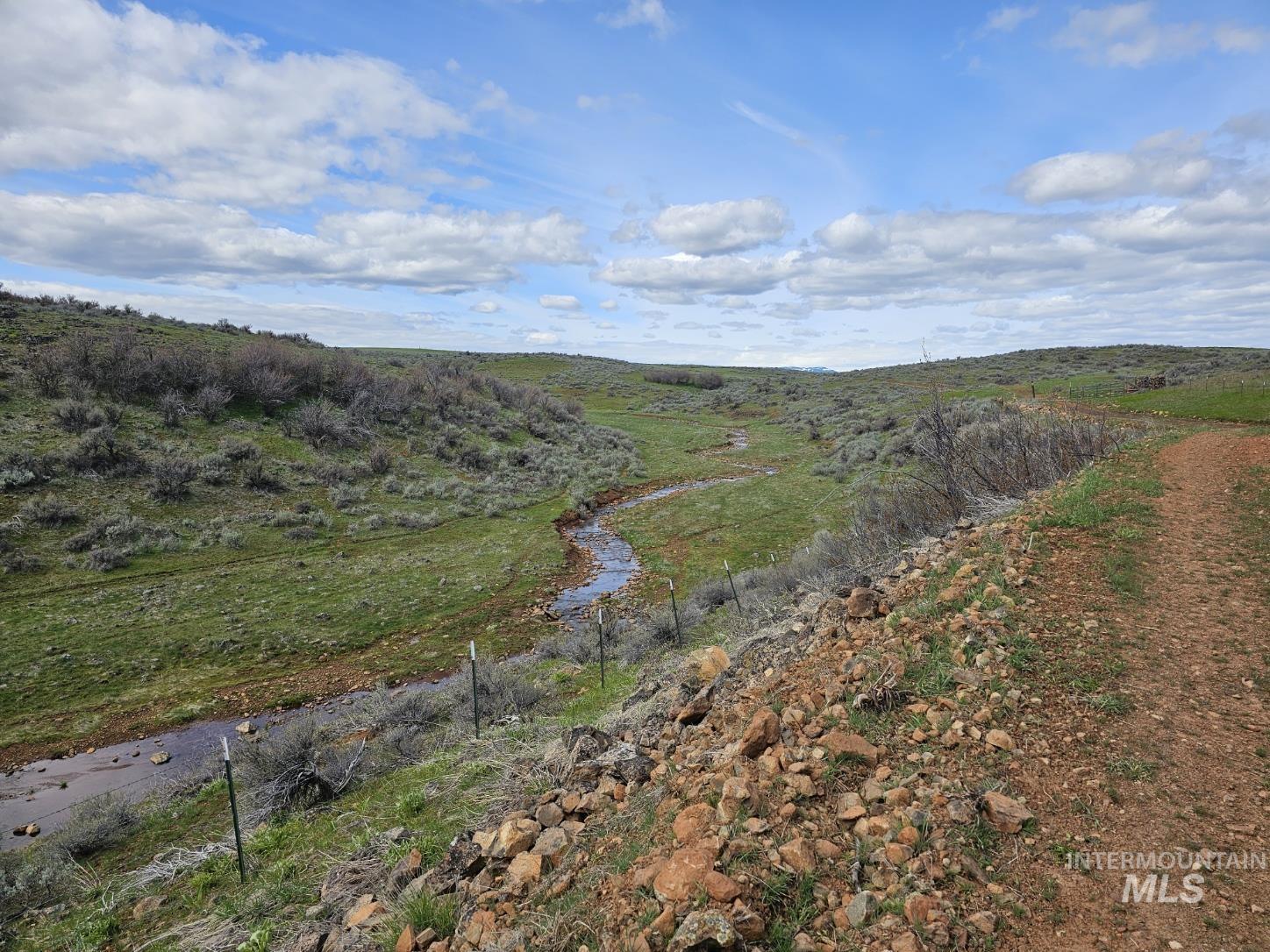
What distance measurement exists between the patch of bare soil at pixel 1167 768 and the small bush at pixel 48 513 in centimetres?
2620

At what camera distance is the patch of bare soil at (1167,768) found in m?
3.15

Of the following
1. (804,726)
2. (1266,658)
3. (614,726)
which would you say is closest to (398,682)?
(614,726)

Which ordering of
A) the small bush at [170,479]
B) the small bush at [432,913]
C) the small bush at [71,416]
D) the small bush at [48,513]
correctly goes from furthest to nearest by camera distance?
the small bush at [71,416] → the small bush at [170,479] → the small bush at [48,513] → the small bush at [432,913]

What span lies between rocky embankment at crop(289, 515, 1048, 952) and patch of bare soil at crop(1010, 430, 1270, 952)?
30 cm

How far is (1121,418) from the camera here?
22.4 meters

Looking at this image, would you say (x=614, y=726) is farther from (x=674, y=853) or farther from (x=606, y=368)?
(x=606, y=368)

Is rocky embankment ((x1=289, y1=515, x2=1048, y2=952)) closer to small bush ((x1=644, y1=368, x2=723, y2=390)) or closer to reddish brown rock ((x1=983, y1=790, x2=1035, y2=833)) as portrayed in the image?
reddish brown rock ((x1=983, y1=790, x2=1035, y2=833))

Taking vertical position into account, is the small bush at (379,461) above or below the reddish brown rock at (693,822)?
below

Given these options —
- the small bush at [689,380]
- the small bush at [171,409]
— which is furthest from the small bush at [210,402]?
the small bush at [689,380]

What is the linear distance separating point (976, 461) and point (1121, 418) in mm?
12729

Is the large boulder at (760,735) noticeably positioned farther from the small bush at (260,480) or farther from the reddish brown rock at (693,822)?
the small bush at (260,480)

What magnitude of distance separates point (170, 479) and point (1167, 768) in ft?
93.4

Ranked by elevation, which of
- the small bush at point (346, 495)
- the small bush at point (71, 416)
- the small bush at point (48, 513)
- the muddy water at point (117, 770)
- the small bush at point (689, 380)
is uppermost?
the small bush at point (689, 380)

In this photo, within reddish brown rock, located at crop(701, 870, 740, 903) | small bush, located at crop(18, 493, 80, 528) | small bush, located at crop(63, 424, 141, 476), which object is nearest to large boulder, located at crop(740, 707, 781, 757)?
reddish brown rock, located at crop(701, 870, 740, 903)
